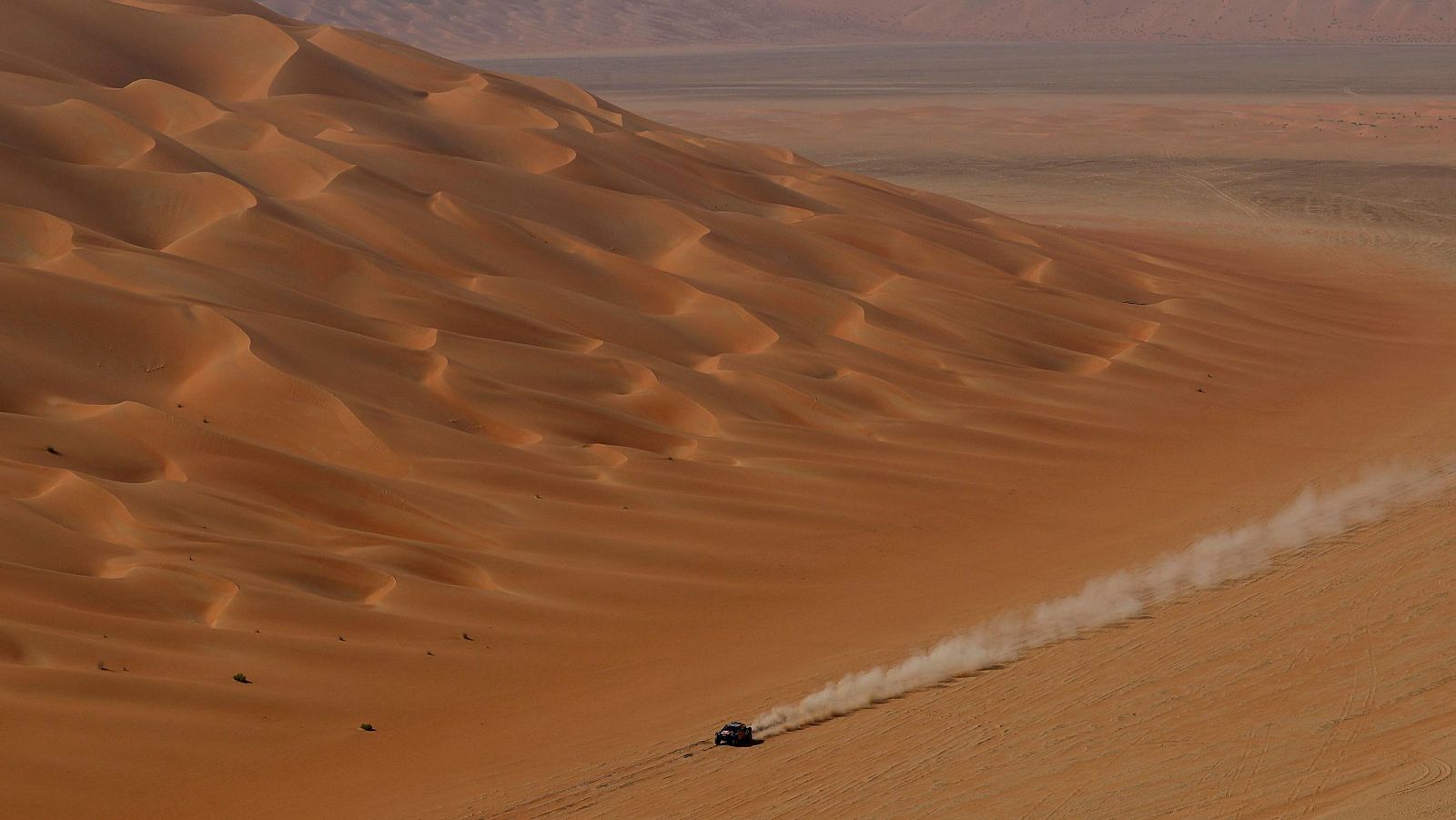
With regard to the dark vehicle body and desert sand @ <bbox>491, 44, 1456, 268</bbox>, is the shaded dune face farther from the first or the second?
desert sand @ <bbox>491, 44, 1456, 268</bbox>

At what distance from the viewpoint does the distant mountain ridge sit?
5089 inches

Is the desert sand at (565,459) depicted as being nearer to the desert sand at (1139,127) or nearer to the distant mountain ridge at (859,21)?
the desert sand at (1139,127)

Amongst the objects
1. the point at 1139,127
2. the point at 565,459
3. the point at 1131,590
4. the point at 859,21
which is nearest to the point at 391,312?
the point at 565,459

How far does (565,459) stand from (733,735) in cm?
539

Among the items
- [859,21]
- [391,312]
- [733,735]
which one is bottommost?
[733,735]

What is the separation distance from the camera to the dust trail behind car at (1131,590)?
35.0 feet

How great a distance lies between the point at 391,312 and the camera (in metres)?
17.1

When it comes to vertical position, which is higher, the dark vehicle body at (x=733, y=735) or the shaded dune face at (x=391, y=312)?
the shaded dune face at (x=391, y=312)

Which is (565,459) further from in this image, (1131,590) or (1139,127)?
(1139,127)

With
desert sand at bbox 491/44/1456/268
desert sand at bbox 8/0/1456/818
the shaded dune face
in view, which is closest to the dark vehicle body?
desert sand at bbox 8/0/1456/818

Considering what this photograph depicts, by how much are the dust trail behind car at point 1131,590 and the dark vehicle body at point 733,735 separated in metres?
0.20

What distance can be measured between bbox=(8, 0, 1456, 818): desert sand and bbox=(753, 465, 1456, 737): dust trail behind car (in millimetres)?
262

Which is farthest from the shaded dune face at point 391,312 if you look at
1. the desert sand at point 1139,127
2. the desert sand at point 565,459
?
the desert sand at point 1139,127

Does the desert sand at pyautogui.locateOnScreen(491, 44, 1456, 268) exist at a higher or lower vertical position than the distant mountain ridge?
lower
